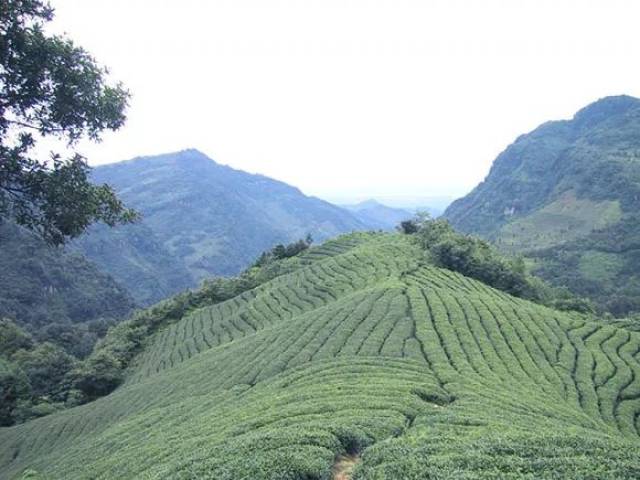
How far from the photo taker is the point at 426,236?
85125 millimetres

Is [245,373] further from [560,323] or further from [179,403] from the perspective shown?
[560,323]

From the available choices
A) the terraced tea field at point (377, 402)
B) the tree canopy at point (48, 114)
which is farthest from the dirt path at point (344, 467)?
the tree canopy at point (48, 114)

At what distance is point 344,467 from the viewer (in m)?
14.5

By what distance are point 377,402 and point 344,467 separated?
5624mm

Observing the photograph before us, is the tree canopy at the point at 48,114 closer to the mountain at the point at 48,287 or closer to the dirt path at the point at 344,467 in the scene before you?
the dirt path at the point at 344,467

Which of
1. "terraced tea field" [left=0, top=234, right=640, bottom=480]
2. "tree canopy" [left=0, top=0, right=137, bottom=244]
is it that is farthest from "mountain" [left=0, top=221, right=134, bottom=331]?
"tree canopy" [left=0, top=0, right=137, bottom=244]

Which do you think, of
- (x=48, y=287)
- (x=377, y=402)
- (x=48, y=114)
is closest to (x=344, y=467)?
(x=377, y=402)

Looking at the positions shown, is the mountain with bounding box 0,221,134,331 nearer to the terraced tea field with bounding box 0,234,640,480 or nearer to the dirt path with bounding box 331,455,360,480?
the terraced tea field with bounding box 0,234,640,480

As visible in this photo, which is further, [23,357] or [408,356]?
[23,357]

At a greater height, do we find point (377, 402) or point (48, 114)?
point (48, 114)

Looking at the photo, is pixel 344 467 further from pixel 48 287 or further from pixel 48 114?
pixel 48 287

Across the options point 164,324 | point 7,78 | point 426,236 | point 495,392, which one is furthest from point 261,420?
point 426,236

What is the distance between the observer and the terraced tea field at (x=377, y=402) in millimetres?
13406

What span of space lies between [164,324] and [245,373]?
48.2 m
